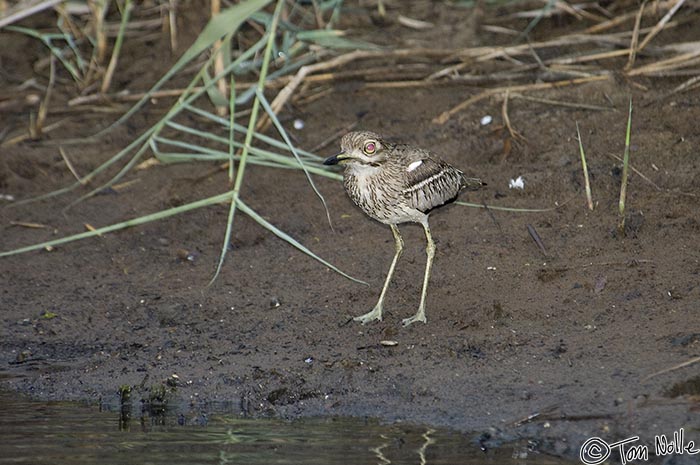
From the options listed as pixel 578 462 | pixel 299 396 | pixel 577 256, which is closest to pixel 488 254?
pixel 577 256

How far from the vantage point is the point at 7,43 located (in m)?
10.7

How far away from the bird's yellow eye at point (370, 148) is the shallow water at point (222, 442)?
1618 mm

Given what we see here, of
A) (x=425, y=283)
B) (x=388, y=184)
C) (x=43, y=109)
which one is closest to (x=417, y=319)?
(x=425, y=283)

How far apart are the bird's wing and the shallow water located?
1.49 metres

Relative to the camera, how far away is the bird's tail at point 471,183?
688 cm

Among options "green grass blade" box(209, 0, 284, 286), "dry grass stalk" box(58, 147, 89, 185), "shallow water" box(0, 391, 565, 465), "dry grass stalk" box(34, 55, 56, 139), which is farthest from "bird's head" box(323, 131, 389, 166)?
"dry grass stalk" box(34, 55, 56, 139)

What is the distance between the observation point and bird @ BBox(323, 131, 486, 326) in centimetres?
635

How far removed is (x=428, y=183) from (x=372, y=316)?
794 millimetres

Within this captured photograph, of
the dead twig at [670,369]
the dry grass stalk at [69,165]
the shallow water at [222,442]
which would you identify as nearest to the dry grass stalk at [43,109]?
the dry grass stalk at [69,165]

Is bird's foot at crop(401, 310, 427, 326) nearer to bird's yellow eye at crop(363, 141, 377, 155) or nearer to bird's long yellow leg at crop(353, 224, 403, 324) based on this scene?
bird's long yellow leg at crop(353, 224, 403, 324)

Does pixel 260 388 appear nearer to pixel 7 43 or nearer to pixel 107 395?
pixel 107 395

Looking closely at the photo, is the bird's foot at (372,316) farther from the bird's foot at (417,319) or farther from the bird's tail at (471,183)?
the bird's tail at (471,183)

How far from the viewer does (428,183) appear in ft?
21.2

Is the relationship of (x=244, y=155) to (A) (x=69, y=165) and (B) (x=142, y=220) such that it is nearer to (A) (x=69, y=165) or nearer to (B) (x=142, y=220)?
(B) (x=142, y=220)
